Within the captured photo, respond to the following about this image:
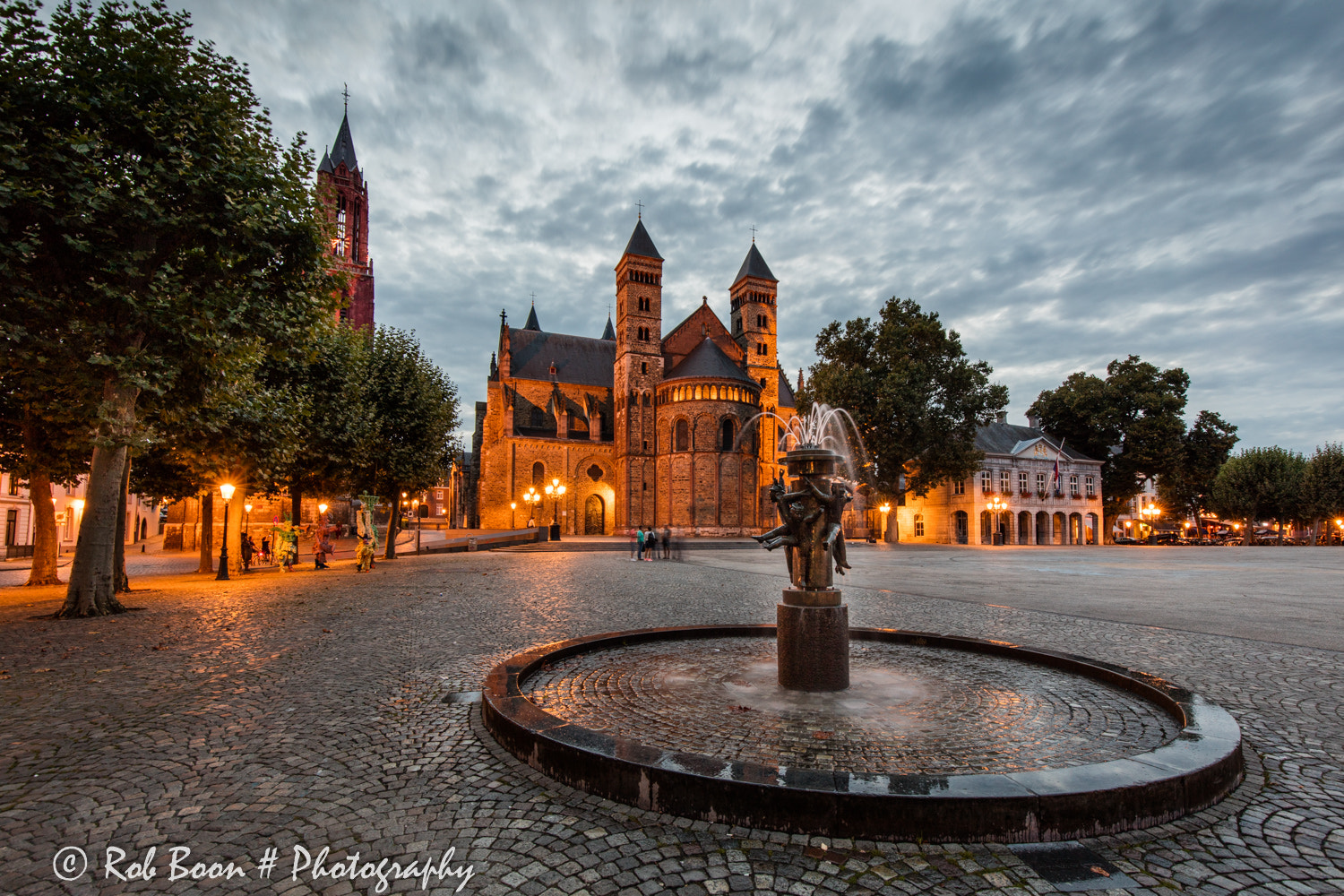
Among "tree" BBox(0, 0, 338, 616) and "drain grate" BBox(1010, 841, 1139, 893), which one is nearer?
"drain grate" BBox(1010, 841, 1139, 893)

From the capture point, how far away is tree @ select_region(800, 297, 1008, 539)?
41.6m

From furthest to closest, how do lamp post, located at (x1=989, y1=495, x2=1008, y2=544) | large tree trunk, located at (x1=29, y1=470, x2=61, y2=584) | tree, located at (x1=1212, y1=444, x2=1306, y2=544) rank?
tree, located at (x1=1212, y1=444, x2=1306, y2=544) < lamp post, located at (x1=989, y1=495, x2=1008, y2=544) < large tree trunk, located at (x1=29, y1=470, x2=61, y2=584)

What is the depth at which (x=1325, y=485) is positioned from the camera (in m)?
52.7

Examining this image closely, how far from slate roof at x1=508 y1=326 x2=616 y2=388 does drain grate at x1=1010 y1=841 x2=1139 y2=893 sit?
56.5 meters

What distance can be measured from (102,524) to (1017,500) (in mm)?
60062

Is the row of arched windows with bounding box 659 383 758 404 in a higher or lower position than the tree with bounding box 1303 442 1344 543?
higher

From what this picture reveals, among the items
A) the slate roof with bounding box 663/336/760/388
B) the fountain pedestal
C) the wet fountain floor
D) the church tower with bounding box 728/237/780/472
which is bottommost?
the wet fountain floor

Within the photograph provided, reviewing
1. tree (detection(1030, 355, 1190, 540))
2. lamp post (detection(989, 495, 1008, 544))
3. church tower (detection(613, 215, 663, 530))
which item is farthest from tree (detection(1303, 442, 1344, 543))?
church tower (detection(613, 215, 663, 530))

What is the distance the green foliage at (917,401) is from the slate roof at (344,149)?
152ft

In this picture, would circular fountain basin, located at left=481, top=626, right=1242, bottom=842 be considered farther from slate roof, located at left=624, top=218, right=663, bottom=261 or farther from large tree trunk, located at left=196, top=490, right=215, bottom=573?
slate roof, located at left=624, top=218, right=663, bottom=261

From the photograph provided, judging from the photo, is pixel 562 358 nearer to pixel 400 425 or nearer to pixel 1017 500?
pixel 400 425

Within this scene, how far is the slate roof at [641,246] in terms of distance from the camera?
53.0 m

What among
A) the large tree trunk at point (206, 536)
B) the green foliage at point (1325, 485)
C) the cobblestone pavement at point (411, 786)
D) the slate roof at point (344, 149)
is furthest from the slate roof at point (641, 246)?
the green foliage at point (1325, 485)

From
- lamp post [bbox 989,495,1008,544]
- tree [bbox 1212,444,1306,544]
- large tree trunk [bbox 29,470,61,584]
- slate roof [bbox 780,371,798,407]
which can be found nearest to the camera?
large tree trunk [bbox 29,470,61,584]
